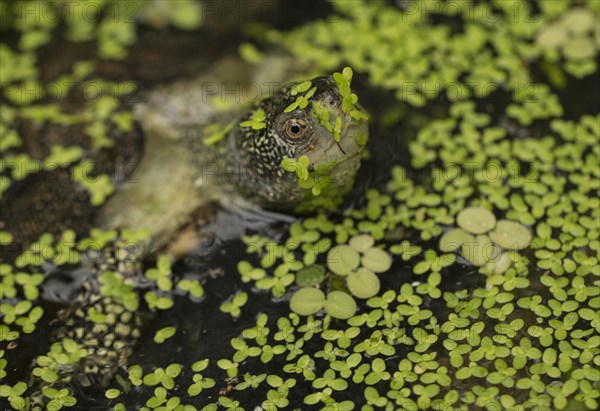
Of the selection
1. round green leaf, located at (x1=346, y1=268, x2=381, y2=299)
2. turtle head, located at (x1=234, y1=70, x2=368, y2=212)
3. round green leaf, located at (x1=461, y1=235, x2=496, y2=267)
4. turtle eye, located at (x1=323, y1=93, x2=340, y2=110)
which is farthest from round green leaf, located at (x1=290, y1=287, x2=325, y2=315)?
turtle eye, located at (x1=323, y1=93, x2=340, y2=110)

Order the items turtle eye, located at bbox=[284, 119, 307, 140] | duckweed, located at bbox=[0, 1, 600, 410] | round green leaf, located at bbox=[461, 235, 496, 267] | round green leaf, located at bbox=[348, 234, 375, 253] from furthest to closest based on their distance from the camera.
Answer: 1. round green leaf, located at bbox=[348, 234, 375, 253]
2. round green leaf, located at bbox=[461, 235, 496, 267]
3. turtle eye, located at bbox=[284, 119, 307, 140]
4. duckweed, located at bbox=[0, 1, 600, 410]

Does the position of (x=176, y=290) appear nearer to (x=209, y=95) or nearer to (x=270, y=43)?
(x=209, y=95)

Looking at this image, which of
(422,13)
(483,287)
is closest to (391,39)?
(422,13)

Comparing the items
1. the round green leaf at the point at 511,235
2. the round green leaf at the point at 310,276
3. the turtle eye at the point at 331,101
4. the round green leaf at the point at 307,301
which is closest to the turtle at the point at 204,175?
the turtle eye at the point at 331,101

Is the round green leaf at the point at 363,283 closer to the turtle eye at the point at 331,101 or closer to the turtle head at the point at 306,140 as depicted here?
the turtle head at the point at 306,140

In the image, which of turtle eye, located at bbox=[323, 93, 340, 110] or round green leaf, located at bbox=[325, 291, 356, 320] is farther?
round green leaf, located at bbox=[325, 291, 356, 320]

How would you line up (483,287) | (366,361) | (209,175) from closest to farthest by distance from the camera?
(366,361)
(483,287)
(209,175)

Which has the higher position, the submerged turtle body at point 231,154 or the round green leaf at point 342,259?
the submerged turtle body at point 231,154

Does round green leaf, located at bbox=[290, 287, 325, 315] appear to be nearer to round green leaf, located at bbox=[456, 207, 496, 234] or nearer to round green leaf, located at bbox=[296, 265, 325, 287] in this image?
round green leaf, located at bbox=[296, 265, 325, 287]

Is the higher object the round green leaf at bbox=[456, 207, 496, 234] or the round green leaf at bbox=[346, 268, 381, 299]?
the round green leaf at bbox=[456, 207, 496, 234]
